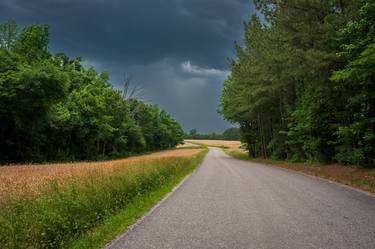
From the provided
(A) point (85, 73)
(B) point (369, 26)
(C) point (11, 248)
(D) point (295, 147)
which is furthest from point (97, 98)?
(C) point (11, 248)

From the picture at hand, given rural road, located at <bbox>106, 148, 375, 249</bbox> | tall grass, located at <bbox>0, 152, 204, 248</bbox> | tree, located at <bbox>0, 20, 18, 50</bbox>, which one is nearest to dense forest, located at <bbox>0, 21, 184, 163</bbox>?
tree, located at <bbox>0, 20, 18, 50</bbox>

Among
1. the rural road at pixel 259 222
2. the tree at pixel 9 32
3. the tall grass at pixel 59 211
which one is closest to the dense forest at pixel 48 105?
the tree at pixel 9 32

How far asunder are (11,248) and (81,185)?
4225 millimetres

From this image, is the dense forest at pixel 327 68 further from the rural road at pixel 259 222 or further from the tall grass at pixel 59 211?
the tall grass at pixel 59 211

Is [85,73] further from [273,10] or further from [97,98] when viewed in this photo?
[273,10]

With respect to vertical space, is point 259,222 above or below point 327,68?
below

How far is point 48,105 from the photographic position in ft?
94.7

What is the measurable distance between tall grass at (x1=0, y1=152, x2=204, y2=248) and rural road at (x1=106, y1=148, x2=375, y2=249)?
3.81 ft

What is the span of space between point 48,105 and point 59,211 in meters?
24.3

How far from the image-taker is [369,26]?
45.8ft

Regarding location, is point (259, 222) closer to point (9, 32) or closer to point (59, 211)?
point (59, 211)

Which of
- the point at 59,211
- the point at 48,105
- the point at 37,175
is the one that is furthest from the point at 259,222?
the point at 48,105

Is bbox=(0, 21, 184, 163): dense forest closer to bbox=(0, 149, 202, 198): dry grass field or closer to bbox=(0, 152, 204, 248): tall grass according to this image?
bbox=(0, 149, 202, 198): dry grass field

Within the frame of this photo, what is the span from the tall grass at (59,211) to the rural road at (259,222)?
1161mm
